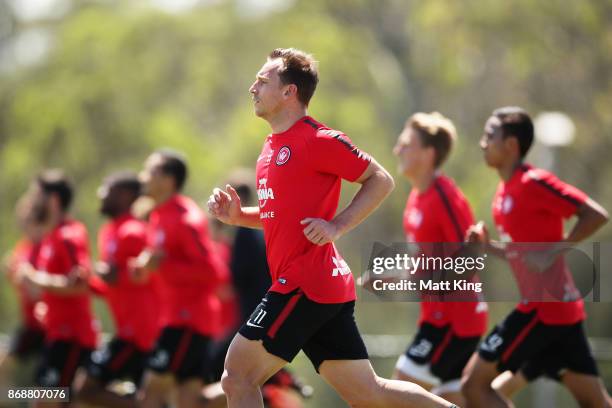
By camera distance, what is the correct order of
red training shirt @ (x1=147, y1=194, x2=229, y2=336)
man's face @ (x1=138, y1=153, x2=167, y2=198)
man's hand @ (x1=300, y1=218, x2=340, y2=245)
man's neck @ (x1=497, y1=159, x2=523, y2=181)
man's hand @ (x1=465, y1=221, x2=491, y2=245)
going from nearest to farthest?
man's hand @ (x1=300, y1=218, x2=340, y2=245) < man's hand @ (x1=465, y1=221, x2=491, y2=245) < man's neck @ (x1=497, y1=159, x2=523, y2=181) < red training shirt @ (x1=147, y1=194, x2=229, y2=336) < man's face @ (x1=138, y1=153, x2=167, y2=198)

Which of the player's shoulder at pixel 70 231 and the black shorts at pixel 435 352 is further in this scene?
the player's shoulder at pixel 70 231

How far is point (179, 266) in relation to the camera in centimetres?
932

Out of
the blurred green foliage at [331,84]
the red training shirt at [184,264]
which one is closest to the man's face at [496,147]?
the red training shirt at [184,264]

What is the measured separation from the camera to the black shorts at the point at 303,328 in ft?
19.4

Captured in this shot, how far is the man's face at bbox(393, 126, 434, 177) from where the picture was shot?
8266 mm

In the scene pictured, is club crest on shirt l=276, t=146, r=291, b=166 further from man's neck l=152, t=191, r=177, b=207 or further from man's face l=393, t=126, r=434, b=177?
man's neck l=152, t=191, r=177, b=207

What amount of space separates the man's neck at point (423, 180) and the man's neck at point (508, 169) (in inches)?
24.6

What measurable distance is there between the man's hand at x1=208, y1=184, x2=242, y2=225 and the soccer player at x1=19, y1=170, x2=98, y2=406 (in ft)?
11.7

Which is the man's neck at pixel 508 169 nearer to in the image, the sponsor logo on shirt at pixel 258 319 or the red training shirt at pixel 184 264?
the sponsor logo on shirt at pixel 258 319

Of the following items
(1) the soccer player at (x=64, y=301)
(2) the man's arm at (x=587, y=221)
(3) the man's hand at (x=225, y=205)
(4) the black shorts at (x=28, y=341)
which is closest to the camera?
(3) the man's hand at (x=225, y=205)

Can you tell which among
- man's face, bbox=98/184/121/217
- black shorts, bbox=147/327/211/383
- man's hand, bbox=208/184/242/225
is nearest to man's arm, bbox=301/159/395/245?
man's hand, bbox=208/184/242/225

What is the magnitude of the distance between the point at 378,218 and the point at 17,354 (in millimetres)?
15657

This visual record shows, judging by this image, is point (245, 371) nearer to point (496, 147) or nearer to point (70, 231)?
point (496, 147)

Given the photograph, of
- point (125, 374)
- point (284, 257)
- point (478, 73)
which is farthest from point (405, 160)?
point (478, 73)
